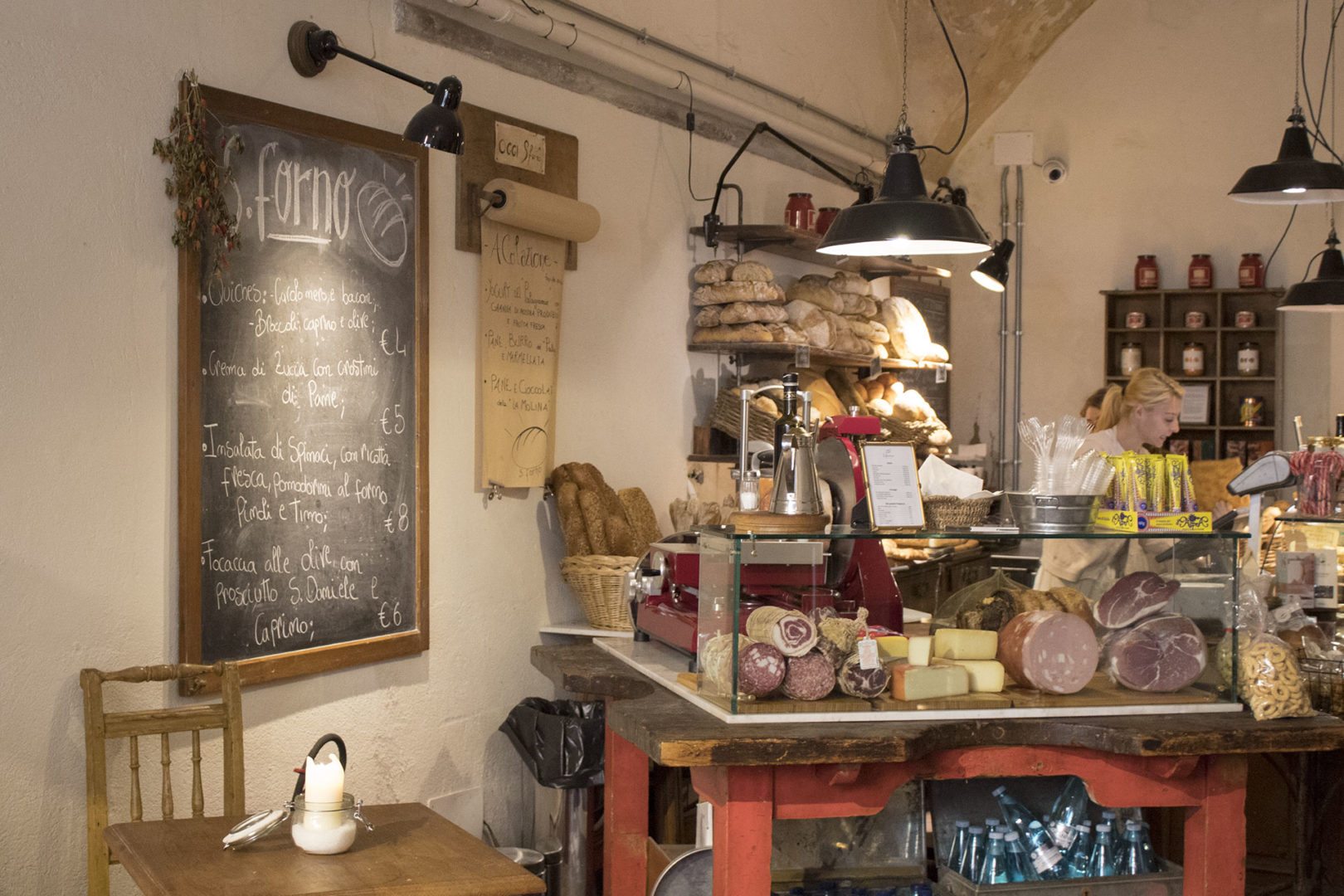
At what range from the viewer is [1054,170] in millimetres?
7992

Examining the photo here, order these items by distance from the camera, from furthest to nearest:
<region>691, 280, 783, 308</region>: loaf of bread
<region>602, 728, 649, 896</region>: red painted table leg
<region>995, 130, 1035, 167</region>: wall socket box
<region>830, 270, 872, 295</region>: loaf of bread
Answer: <region>995, 130, 1035, 167</region>: wall socket box
<region>830, 270, 872, 295</region>: loaf of bread
<region>691, 280, 783, 308</region>: loaf of bread
<region>602, 728, 649, 896</region>: red painted table leg

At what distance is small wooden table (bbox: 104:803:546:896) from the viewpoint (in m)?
2.33

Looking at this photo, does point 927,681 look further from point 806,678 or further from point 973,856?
point 973,856

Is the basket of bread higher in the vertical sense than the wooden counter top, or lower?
higher

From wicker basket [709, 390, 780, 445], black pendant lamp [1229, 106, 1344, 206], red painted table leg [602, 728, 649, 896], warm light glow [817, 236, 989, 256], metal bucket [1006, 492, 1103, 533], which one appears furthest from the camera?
wicker basket [709, 390, 780, 445]

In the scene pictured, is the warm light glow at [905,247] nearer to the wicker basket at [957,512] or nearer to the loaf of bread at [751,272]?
the wicker basket at [957,512]

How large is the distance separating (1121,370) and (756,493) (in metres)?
5.21

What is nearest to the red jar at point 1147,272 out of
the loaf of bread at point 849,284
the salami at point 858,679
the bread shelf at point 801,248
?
the bread shelf at point 801,248

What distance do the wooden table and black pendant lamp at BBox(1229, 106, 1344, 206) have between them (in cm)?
199

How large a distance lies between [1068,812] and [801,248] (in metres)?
3.25

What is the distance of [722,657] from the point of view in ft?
9.77

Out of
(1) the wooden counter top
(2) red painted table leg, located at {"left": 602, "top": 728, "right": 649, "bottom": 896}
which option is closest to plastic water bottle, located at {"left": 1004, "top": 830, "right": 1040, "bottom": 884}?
(1) the wooden counter top

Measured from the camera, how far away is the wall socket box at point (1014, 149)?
7.92 metres

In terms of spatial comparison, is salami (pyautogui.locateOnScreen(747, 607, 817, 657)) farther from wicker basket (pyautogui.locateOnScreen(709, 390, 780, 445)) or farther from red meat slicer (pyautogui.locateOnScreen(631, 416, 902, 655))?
wicker basket (pyautogui.locateOnScreen(709, 390, 780, 445))
